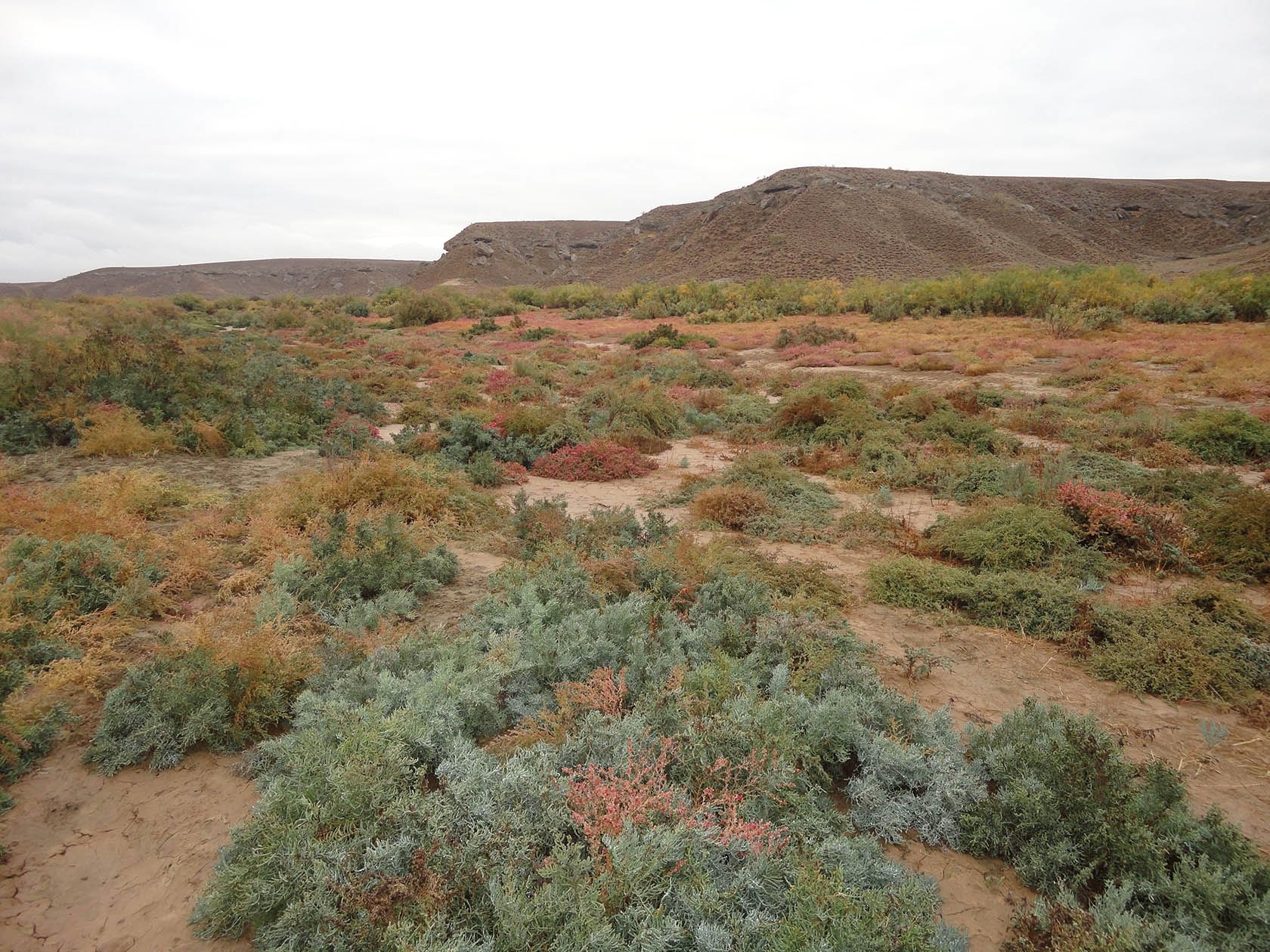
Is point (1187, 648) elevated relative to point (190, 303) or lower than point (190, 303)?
lower

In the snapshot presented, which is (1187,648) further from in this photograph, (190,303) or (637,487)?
(190,303)

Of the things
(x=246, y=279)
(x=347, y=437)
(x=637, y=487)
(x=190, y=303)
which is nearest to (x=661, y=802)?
(x=637, y=487)

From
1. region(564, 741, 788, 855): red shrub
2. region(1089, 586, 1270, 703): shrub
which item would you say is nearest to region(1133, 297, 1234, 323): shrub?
region(1089, 586, 1270, 703): shrub

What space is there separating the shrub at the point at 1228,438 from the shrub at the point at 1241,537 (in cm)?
295

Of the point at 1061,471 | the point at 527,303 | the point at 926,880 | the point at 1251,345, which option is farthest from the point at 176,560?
the point at 527,303

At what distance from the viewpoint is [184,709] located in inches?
135

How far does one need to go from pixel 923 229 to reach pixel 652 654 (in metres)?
61.4

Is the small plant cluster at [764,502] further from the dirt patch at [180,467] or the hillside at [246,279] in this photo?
the hillside at [246,279]

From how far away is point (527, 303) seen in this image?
46.8m

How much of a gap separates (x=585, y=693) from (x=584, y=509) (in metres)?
4.26

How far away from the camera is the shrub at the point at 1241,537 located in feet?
17.5

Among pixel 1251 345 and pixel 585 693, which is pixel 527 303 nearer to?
pixel 1251 345

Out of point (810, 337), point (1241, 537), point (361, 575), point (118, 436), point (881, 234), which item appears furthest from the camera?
point (881, 234)

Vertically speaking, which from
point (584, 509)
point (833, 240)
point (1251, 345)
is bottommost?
point (584, 509)
